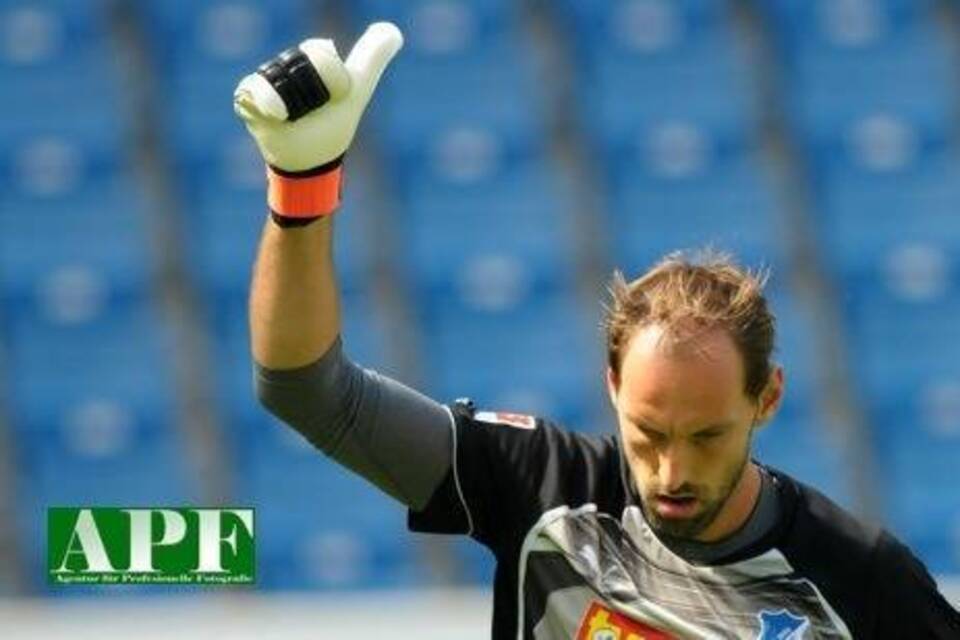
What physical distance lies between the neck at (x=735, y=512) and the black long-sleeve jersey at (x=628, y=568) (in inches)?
1.1

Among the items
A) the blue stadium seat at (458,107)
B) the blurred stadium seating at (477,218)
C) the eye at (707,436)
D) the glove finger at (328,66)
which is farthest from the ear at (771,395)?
the blue stadium seat at (458,107)

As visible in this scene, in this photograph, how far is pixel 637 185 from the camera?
22.3 ft

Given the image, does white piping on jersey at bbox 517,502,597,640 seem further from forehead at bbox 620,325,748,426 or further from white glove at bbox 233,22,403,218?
white glove at bbox 233,22,403,218

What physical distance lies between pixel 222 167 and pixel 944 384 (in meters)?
2.12

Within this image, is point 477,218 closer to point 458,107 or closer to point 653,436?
point 458,107

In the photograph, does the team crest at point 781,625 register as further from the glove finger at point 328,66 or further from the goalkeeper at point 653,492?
the glove finger at point 328,66

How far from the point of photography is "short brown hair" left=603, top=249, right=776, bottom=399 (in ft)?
8.43

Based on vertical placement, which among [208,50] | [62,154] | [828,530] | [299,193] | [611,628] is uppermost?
[208,50]

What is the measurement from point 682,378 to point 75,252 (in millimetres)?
4289

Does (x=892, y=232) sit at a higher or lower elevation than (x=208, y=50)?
lower

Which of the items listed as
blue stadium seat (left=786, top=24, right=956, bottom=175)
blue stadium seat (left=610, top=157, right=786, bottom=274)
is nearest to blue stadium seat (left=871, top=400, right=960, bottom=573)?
blue stadium seat (left=610, top=157, right=786, bottom=274)

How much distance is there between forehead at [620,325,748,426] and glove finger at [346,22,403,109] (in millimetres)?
402

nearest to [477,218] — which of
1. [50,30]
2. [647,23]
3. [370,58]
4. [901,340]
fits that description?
[647,23]

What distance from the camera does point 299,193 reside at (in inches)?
94.6
